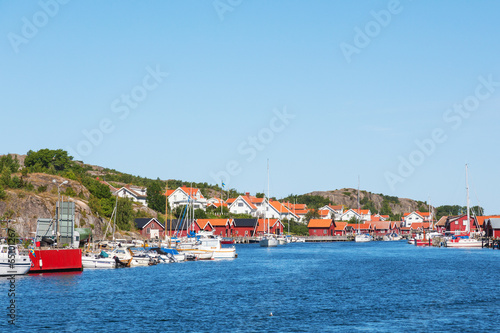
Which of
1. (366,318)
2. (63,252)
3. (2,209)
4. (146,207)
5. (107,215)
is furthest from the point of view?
(146,207)

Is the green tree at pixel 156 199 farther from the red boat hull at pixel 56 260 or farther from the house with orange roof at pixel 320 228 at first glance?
the red boat hull at pixel 56 260

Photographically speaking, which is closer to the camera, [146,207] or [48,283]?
[48,283]

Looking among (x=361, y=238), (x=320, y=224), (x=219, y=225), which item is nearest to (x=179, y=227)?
(x=219, y=225)

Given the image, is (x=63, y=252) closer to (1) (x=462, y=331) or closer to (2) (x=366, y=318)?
(2) (x=366, y=318)

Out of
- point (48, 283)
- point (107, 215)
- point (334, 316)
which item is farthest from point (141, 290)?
point (107, 215)

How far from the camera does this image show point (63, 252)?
65.6 m

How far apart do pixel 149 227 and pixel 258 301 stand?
307ft

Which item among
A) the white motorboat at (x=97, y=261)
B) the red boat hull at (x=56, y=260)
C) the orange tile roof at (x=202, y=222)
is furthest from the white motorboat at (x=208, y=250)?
the orange tile roof at (x=202, y=222)

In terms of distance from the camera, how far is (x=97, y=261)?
7369 centimetres

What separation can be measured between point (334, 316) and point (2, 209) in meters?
79.4

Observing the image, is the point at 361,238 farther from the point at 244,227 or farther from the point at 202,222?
Answer: the point at 202,222

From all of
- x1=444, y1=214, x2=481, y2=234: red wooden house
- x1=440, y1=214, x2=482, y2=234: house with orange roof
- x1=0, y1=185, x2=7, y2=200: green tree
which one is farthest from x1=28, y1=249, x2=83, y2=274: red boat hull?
x1=444, y1=214, x2=481, y2=234: red wooden house

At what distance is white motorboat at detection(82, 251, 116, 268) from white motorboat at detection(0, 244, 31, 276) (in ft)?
38.1

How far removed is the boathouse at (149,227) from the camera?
136000 millimetres
